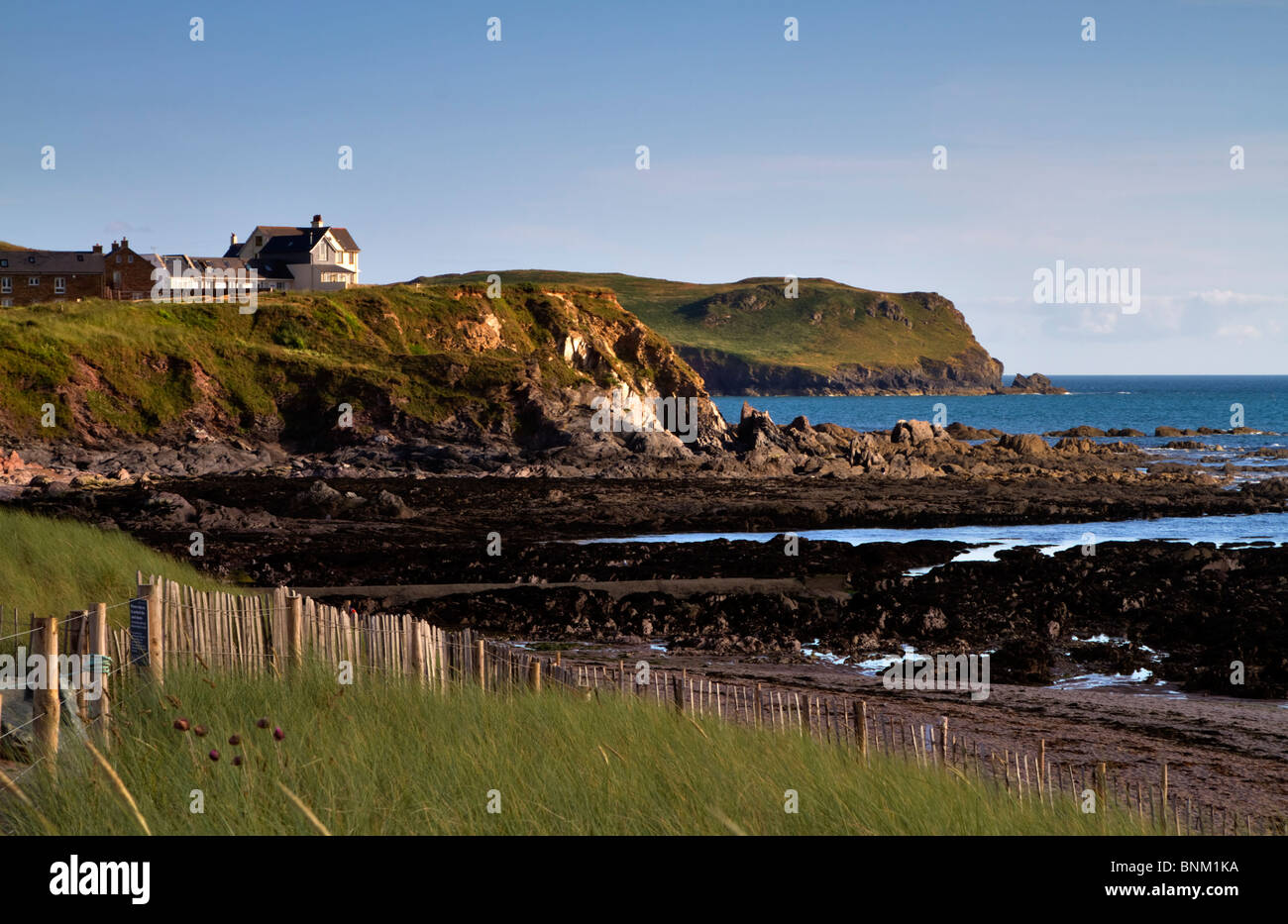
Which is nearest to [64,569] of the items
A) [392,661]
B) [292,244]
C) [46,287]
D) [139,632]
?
[139,632]

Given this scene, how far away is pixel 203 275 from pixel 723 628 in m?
71.6

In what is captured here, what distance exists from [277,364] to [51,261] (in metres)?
30.3

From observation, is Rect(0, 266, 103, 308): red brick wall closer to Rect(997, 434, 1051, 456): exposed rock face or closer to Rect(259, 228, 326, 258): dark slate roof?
Rect(259, 228, 326, 258): dark slate roof

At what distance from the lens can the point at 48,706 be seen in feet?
23.5

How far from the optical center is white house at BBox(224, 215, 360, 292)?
8606cm

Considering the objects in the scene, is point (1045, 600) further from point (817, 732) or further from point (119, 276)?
point (119, 276)

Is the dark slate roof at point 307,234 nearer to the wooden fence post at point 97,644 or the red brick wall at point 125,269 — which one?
the red brick wall at point 125,269

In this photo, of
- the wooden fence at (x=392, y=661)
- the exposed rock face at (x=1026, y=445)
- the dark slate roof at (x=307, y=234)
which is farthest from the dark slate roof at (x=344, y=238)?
the wooden fence at (x=392, y=661)

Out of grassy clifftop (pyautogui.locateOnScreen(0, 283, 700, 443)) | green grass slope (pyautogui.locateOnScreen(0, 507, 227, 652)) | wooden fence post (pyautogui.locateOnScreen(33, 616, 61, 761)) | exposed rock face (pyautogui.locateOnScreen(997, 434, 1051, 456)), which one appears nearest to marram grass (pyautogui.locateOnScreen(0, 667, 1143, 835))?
wooden fence post (pyautogui.locateOnScreen(33, 616, 61, 761))

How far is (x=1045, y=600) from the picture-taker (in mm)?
22484

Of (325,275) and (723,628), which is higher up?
(325,275)

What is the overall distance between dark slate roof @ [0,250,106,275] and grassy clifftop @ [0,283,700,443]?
15.0 metres

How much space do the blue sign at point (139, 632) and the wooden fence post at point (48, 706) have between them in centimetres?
226
